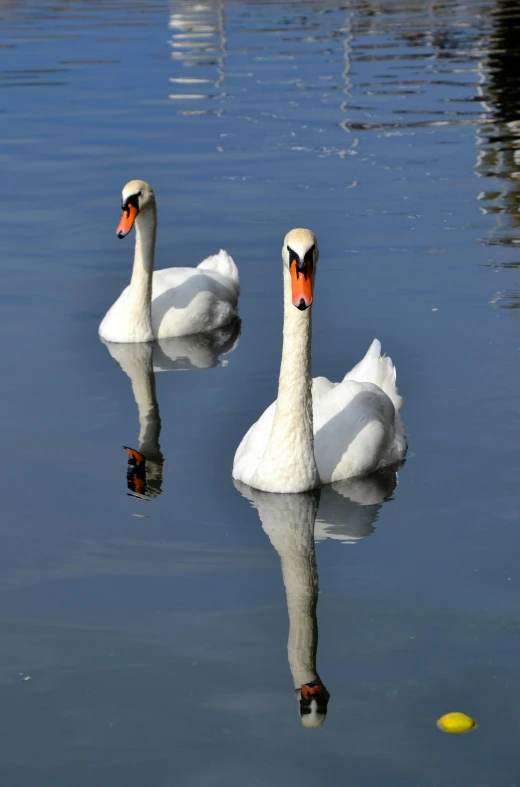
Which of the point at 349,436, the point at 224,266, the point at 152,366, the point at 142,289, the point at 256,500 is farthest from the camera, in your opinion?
the point at 224,266

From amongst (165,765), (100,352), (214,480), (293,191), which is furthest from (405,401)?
(293,191)

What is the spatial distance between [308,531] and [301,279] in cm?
155

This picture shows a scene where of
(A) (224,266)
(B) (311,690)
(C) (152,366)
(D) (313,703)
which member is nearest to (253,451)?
(B) (311,690)

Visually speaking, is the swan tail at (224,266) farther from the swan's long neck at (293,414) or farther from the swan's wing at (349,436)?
the swan's long neck at (293,414)

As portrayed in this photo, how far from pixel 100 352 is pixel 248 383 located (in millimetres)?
1820

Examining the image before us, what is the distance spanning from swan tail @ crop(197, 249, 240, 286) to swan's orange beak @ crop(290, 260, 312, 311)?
5396 millimetres

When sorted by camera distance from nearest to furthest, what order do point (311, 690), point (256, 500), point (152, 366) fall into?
point (311, 690), point (256, 500), point (152, 366)

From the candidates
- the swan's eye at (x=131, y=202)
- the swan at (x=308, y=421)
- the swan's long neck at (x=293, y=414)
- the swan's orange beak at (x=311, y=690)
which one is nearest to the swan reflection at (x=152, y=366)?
the swan at (x=308, y=421)

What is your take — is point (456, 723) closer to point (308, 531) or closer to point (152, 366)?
point (308, 531)

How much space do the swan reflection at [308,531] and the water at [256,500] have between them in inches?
1.0

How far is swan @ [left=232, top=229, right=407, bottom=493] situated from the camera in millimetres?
8719

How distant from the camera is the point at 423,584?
25.7ft

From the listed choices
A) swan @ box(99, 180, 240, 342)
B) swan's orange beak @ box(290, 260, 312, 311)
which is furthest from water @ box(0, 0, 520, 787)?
swan's orange beak @ box(290, 260, 312, 311)

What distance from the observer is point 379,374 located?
10.3 metres
